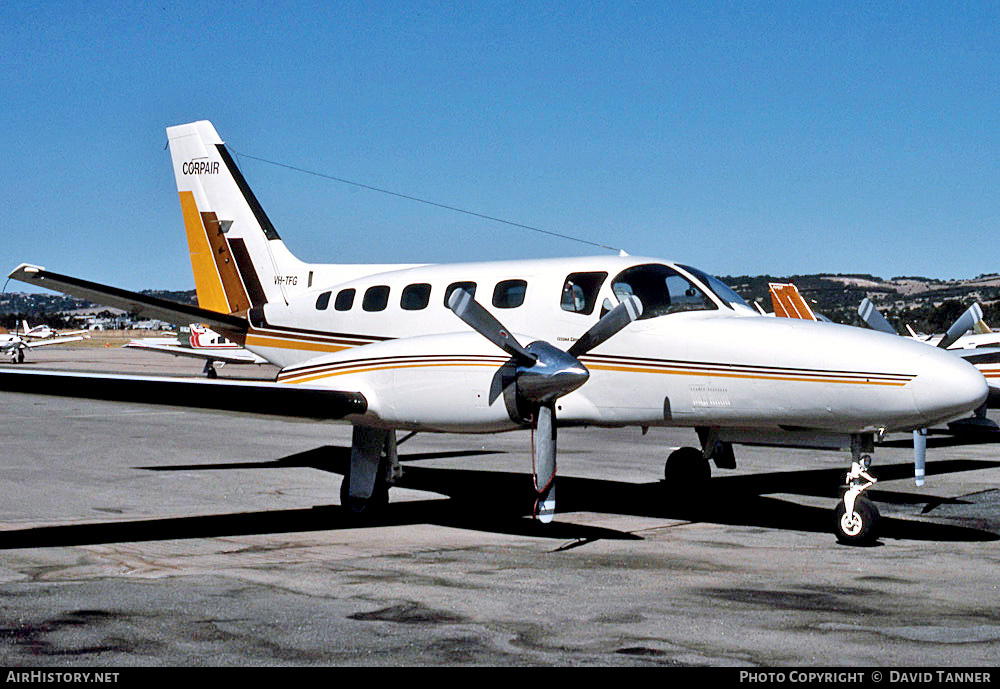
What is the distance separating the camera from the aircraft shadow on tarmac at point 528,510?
10680 millimetres

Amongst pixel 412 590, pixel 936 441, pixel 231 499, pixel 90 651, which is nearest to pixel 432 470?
pixel 231 499

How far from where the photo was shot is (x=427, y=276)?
517 inches

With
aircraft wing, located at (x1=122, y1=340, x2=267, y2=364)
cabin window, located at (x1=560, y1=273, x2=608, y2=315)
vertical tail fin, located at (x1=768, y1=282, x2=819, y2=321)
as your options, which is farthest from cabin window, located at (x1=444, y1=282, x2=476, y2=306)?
aircraft wing, located at (x1=122, y1=340, x2=267, y2=364)

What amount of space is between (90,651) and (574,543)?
17.6 feet

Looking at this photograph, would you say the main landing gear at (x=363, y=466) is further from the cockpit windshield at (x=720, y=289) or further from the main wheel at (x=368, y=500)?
the cockpit windshield at (x=720, y=289)

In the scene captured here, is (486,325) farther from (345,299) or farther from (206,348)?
(206,348)

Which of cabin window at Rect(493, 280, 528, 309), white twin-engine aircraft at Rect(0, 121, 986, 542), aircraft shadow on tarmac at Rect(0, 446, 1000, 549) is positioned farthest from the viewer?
cabin window at Rect(493, 280, 528, 309)

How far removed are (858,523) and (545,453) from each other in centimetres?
315

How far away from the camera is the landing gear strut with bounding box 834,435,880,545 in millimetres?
10102

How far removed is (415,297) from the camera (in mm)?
13086

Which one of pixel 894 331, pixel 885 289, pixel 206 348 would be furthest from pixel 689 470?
pixel 885 289

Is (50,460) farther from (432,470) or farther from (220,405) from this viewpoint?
(220,405)

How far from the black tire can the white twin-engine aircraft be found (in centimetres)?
127

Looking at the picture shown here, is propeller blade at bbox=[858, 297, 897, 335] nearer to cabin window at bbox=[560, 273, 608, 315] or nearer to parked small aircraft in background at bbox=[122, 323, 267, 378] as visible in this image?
cabin window at bbox=[560, 273, 608, 315]
